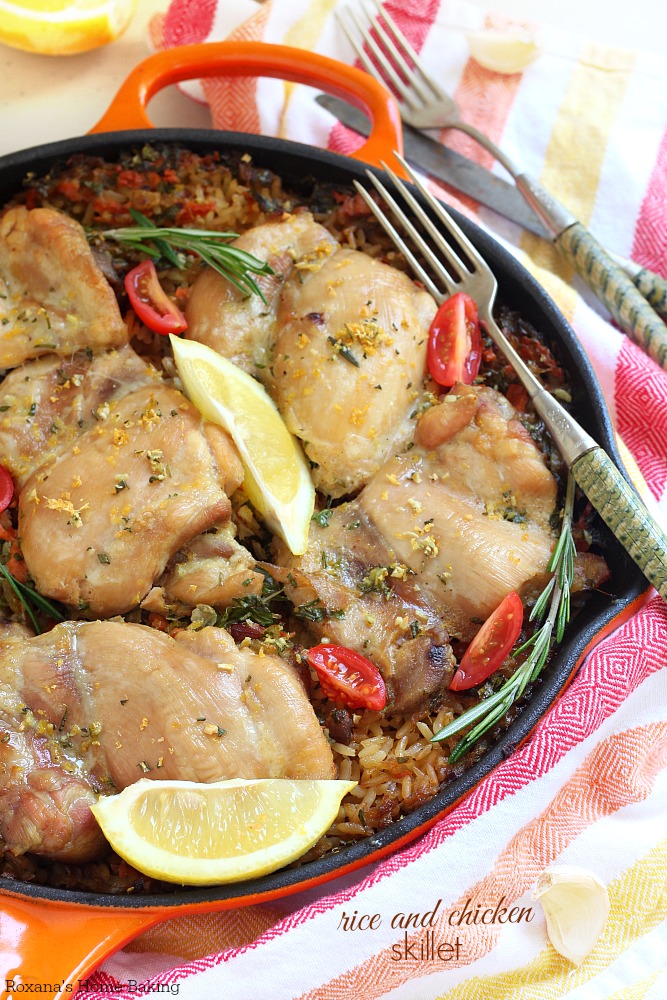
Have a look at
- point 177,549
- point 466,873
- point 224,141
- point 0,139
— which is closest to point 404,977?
point 466,873

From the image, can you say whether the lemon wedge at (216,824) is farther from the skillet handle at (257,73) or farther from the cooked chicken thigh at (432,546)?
the skillet handle at (257,73)

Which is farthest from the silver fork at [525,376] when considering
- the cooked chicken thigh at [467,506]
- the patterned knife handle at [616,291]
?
the patterned knife handle at [616,291]

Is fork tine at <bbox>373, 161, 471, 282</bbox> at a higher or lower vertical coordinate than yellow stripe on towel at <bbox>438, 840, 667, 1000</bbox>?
higher

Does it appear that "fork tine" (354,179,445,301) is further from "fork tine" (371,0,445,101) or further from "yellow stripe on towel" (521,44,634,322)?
"fork tine" (371,0,445,101)

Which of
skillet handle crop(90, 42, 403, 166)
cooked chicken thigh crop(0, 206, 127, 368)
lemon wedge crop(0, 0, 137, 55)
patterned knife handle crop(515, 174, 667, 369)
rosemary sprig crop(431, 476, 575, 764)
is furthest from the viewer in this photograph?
lemon wedge crop(0, 0, 137, 55)

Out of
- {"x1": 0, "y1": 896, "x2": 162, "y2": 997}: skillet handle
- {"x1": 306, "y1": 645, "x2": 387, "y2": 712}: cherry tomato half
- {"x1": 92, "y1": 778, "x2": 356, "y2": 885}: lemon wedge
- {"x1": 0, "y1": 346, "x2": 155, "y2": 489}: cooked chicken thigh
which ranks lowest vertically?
{"x1": 0, "y1": 896, "x2": 162, "y2": 997}: skillet handle

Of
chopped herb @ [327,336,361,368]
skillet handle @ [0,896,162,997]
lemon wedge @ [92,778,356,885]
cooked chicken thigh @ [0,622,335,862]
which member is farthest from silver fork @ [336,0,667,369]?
skillet handle @ [0,896,162,997]

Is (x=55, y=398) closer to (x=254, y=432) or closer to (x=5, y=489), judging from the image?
(x=5, y=489)
